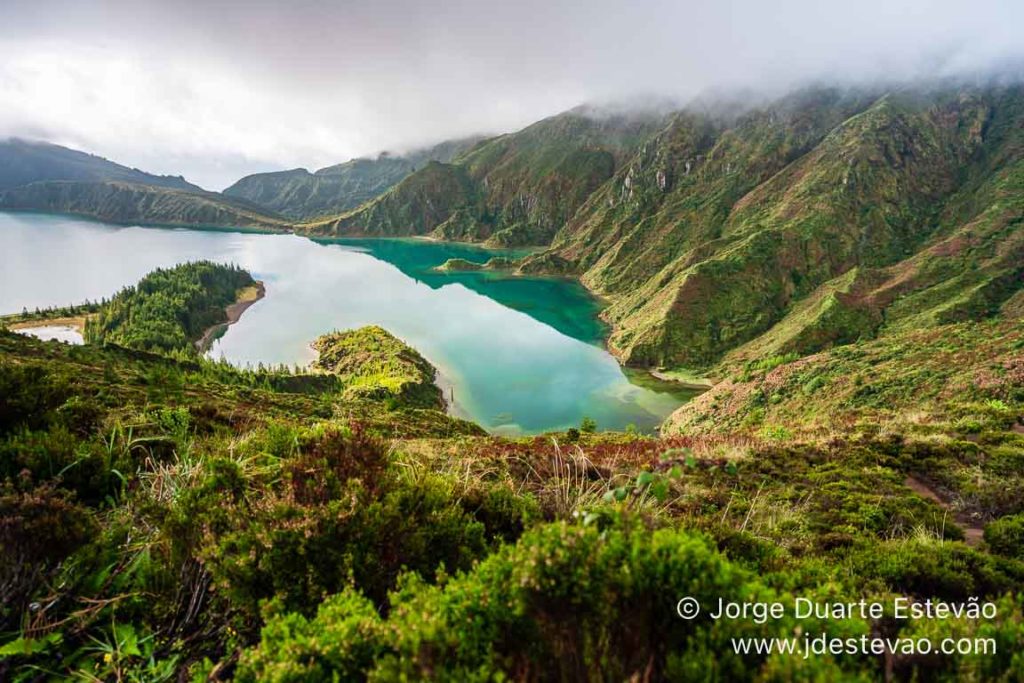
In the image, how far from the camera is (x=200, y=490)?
3.62 meters

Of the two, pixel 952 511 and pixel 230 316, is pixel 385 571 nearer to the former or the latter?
pixel 952 511

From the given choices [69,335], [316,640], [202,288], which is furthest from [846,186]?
[69,335]

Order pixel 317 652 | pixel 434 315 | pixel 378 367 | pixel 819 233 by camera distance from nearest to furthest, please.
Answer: pixel 317 652 < pixel 378 367 < pixel 819 233 < pixel 434 315

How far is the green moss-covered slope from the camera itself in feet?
147

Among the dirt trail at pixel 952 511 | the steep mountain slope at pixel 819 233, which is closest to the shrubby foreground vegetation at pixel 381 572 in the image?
the dirt trail at pixel 952 511

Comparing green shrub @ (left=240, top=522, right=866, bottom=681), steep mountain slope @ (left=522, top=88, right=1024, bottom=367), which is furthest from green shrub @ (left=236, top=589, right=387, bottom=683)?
steep mountain slope @ (left=522, top=88, right=1024, bottom=367)

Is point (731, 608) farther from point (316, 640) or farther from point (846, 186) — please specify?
point (846, 186)

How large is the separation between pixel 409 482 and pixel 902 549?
5630 millimetres

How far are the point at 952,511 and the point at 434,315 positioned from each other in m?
82.1

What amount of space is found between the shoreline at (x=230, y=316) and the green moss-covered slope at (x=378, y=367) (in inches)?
832

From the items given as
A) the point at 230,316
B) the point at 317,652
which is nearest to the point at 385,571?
the point at 317,652

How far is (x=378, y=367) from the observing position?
53531mm

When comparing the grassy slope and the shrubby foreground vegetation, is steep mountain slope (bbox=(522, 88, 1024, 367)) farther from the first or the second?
the grassy slope

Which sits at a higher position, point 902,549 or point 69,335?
point 902,549
